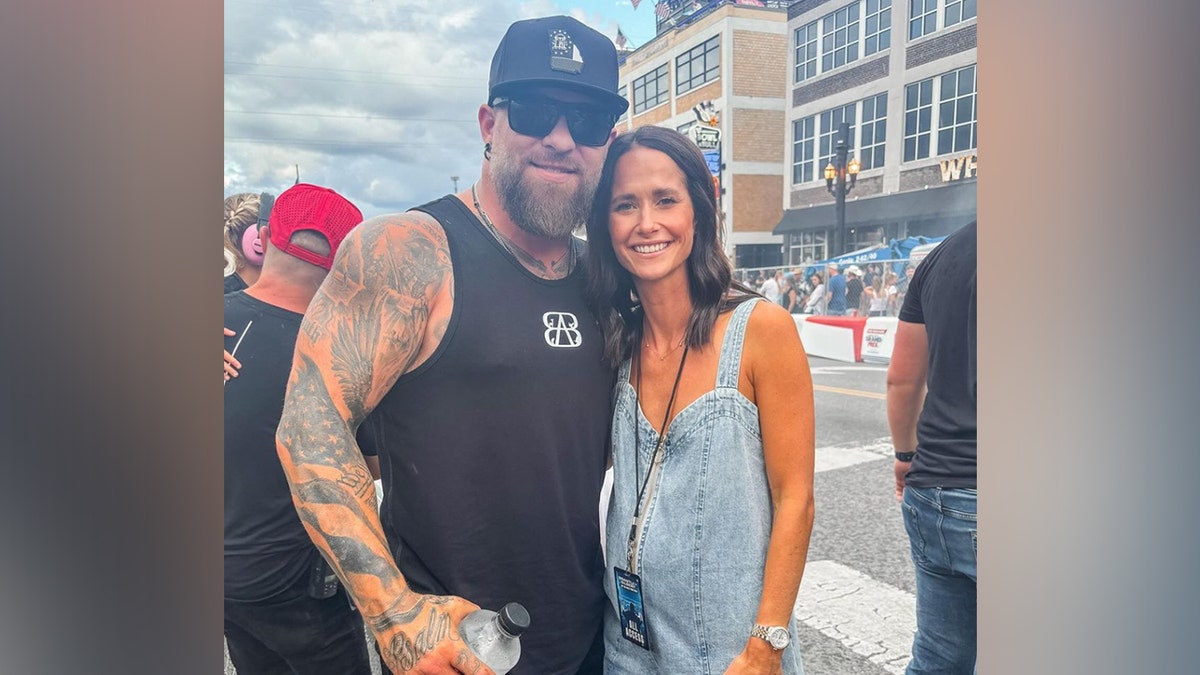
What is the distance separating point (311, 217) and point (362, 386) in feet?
1.33

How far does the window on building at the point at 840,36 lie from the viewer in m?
1.87

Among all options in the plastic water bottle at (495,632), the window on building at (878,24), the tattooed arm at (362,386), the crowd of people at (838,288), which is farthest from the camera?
the window on building at (878,24)

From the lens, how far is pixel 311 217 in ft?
5.44

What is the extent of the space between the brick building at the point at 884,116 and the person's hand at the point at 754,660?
89cm

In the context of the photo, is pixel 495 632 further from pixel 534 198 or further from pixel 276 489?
pixel 534 198

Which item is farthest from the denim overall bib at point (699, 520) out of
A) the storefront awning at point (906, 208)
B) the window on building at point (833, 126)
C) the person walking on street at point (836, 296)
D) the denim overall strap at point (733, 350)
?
the window on building at point (833, 126)

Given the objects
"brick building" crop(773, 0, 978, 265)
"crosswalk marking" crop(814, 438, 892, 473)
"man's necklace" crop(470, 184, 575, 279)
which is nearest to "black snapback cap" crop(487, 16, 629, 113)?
"man's necklace" crop(470, 184, 575, 279)

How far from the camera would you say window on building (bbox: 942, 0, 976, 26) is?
72.7 inches

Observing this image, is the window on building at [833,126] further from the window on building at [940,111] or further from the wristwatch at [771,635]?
the wristwatch at [771,635]
